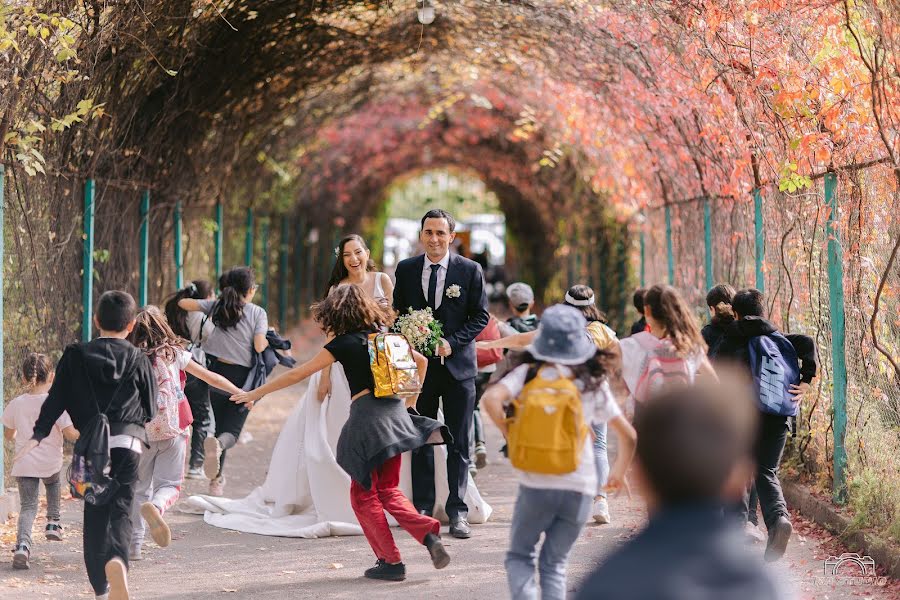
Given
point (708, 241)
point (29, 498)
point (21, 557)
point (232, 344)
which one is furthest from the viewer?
point (708, 241)

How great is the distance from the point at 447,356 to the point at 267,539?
1606 mm

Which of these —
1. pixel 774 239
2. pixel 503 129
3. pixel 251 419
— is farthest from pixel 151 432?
pixel 503 129

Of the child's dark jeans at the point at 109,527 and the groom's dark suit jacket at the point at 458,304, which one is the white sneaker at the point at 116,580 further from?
the groom's dark suit jacket at the point at 458,304

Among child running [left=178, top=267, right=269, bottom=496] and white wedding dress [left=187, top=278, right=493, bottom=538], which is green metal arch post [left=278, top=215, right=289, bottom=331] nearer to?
child running [left=178, top=267, right=269, bottom=496]

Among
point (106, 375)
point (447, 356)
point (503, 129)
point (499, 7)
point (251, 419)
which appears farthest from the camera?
point (503, 129)

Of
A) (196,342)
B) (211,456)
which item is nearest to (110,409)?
(211,456)

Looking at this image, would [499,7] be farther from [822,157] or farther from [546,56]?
[822,157]

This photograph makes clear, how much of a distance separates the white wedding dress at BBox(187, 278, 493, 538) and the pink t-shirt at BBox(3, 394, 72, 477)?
56.2 inches

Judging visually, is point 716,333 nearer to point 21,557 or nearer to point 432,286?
point 432,286

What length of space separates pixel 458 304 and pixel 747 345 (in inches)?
71.0

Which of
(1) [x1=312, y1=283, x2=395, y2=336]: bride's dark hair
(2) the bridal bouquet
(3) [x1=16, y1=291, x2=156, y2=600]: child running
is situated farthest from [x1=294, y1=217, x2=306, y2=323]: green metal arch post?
(3) [x1=16, y1=291, x2=156, y2=600]: child running

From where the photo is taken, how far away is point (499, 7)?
12.5 meters

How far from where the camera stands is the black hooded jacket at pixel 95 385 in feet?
17.4

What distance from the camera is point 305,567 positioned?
6.51 m
